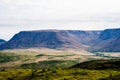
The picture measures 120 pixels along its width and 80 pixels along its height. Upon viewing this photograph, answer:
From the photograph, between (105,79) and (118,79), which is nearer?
(118,79)
